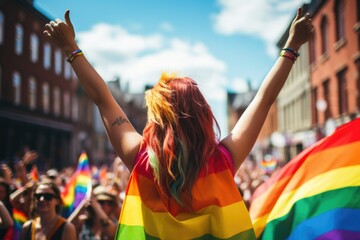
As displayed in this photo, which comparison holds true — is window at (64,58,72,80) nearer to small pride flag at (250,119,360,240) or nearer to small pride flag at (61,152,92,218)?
small pride flag at (61,152,92,218)

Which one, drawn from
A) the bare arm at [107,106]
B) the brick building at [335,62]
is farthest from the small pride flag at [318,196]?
the brick building at [335,62]

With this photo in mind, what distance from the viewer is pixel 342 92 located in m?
23.0

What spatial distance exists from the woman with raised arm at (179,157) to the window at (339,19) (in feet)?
70.4

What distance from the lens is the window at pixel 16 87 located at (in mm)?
28047

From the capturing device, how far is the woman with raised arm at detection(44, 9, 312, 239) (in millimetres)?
1962

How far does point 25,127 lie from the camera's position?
2994cm

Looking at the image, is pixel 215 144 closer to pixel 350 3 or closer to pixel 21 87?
pixel 350 3

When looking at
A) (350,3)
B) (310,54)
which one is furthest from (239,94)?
(350,3)

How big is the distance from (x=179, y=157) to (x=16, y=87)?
93.2ft

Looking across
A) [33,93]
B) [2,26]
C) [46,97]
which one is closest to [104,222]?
[2,26]

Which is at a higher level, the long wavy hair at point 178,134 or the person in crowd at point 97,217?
the long wavy hair at point 178,134

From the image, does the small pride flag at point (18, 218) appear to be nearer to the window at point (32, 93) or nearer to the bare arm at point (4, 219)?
the bare arm at point (4, 219)

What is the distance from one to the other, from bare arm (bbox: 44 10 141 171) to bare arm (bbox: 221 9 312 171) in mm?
440

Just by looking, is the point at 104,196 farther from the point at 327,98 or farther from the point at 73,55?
the point at 327,98
